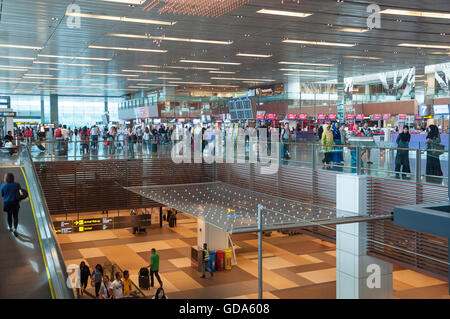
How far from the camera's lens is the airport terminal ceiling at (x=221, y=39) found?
13547mm

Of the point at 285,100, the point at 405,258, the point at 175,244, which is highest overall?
the point at 285,100

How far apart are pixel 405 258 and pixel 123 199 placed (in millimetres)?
13124

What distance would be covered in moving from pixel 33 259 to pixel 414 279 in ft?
36.1

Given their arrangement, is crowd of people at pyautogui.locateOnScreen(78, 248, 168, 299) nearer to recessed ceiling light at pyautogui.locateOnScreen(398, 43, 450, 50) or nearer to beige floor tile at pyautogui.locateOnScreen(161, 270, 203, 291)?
beige floor tile at pyautogui.locateOnScreen(161, 270, 203, 291)

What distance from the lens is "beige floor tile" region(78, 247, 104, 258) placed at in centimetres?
1752

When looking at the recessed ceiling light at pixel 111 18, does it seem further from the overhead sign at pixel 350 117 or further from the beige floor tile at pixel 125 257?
the overhead sign at pixel 350 117

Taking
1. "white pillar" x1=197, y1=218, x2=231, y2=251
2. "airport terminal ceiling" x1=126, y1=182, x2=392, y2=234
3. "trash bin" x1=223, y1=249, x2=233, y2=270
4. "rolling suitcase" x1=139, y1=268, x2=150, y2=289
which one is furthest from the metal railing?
"rolling suitcase" x1=139, y1=268, x2=150, y2=289

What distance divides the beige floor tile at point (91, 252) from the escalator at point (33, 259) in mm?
6071

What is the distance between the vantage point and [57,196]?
63.4 ft

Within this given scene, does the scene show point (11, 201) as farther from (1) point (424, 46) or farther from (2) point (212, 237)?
(1) point (424, 46)

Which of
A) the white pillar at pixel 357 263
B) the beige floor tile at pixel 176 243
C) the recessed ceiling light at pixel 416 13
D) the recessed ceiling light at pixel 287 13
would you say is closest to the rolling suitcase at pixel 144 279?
the beige floor tile at pixel 176 243

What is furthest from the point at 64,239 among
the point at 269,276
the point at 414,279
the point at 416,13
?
the point at 416,13
